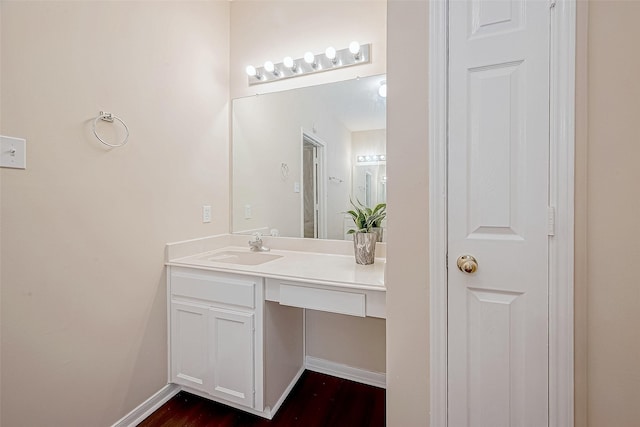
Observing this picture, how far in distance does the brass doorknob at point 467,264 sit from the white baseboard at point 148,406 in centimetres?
177

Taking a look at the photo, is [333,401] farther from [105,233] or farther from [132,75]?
[132,75]

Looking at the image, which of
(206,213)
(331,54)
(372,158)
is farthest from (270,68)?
(206,213)

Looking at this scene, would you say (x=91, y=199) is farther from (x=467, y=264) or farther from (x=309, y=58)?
(x=467, y=264)

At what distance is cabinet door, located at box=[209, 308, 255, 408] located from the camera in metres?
1.46

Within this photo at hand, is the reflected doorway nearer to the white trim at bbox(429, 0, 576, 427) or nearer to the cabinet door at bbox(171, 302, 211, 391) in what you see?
the cabinet door at bbox(171, 302, 211, 391)

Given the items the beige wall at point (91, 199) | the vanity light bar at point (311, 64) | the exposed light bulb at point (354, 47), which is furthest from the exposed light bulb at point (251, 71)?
the exposed light bulb at point (354, 47)

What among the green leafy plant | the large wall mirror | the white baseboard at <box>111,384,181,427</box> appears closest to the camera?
the white baseboard at <box>111,384,181,427</box>

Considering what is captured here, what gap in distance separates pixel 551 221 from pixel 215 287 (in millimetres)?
1524

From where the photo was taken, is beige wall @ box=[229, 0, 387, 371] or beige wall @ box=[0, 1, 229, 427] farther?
beige wall @ box=[229, 0, 387, 371]

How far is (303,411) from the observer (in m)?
1.60

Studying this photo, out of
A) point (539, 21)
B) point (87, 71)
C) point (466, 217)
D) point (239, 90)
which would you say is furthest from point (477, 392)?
point (239, 90)

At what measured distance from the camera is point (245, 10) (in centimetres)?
212

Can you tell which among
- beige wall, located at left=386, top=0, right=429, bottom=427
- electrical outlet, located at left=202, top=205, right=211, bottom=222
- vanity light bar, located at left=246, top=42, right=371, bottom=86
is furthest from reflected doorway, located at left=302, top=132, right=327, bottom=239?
beige wall, located at left=386, top=0, right=429, bottom=427

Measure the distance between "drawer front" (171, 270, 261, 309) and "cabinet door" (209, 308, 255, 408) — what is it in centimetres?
7
